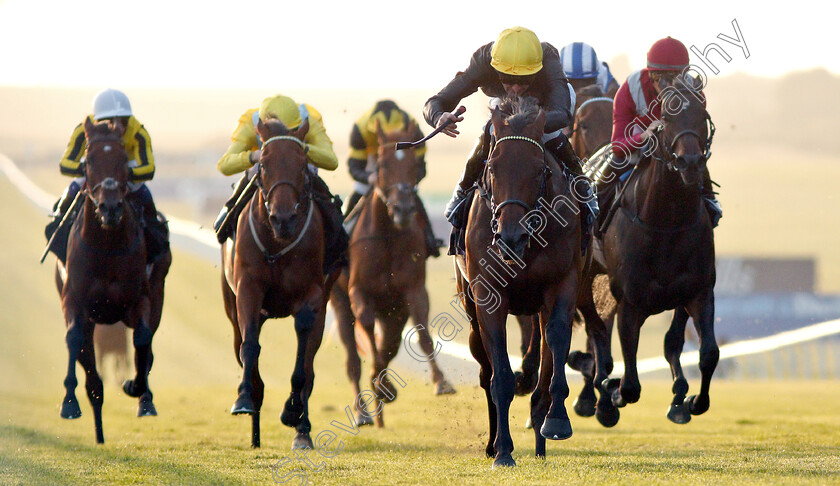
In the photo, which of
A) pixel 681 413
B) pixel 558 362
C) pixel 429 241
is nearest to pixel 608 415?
pixel 681 413

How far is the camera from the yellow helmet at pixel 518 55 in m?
7.70

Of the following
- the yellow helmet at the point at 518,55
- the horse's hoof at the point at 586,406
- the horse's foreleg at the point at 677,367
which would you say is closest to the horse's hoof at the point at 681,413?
the horse's foreleg at the point at 677,367

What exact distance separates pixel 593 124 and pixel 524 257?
4.00m

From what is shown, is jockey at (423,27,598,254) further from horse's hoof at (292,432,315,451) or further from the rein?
horse's hoof at (292,432,315,451)

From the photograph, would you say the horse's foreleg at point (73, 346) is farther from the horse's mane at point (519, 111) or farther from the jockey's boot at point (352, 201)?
the horse's mane at point (519, 111)

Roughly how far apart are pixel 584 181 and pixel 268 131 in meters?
2.65

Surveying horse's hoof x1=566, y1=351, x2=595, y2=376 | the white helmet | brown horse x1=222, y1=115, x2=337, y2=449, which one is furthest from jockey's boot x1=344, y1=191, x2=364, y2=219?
horse's hoof x1=566, y1=351, x2=595, y2=376

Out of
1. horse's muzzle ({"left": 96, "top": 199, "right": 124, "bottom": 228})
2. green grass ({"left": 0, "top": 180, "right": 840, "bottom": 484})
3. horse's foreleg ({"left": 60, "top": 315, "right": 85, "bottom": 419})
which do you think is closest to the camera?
green grass ({"left": 0, "top": 180, "right": 840, "bottom": 484})

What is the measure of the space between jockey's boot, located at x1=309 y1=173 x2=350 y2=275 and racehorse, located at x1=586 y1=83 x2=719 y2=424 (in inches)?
93.1

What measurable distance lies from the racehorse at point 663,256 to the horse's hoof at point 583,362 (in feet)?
3.52

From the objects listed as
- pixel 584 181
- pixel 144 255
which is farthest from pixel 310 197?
pixel 584 181

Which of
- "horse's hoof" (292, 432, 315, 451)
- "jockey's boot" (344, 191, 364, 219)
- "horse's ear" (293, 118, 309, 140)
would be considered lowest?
"horse's hoof" (292, 432, 315, 451)

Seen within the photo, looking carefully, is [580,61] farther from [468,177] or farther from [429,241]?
[468,177]

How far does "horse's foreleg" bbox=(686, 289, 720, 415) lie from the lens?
829 cm
